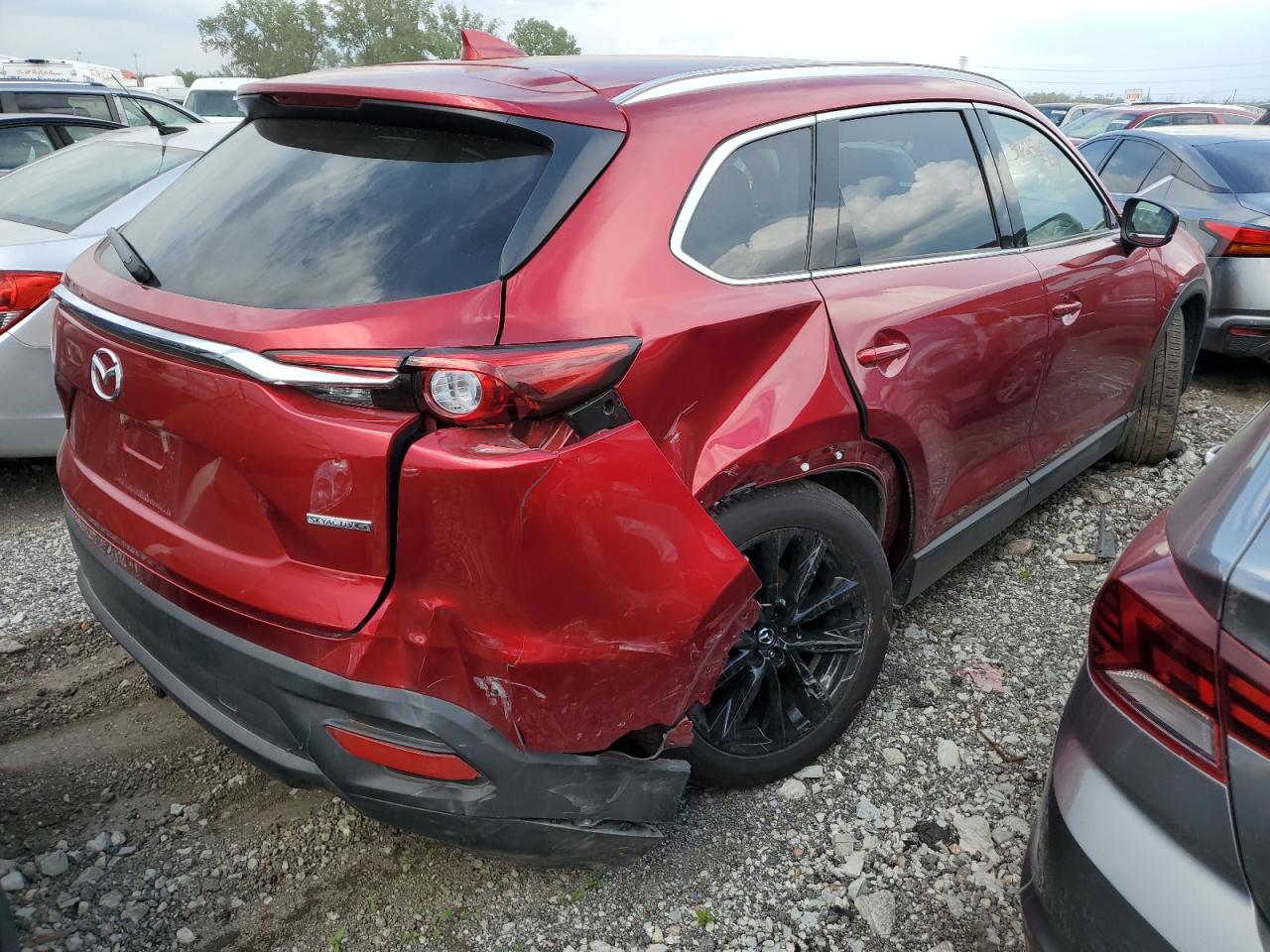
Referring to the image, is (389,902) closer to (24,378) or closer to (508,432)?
(508,432)

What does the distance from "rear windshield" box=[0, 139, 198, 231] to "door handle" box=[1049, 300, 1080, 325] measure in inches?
156

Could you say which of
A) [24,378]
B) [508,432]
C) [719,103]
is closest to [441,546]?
[508,432]

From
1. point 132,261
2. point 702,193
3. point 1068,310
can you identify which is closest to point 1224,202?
point 1068,310

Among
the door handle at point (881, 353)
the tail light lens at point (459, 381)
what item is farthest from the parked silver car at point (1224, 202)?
the tail light lens at point (459, 381)

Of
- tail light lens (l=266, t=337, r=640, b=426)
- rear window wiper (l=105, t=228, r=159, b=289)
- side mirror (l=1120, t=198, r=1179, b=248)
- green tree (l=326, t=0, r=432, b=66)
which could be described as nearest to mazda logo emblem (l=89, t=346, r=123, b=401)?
rear window wiper (l=105, t=228, r=159, b=289)

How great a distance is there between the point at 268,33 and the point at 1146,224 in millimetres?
64148

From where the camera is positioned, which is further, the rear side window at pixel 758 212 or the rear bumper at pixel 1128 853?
the rear side window at pixel 758 212

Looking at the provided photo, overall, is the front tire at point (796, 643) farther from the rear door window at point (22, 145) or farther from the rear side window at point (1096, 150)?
the rear side window at point (1096, 150)

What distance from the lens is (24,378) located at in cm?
383

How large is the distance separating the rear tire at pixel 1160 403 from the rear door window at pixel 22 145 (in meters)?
6.52

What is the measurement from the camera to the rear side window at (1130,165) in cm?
674

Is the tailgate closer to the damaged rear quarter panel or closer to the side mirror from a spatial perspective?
the damaged rear quarter panel

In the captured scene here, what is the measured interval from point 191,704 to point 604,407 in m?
1.10

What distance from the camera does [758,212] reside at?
218 centimetres
